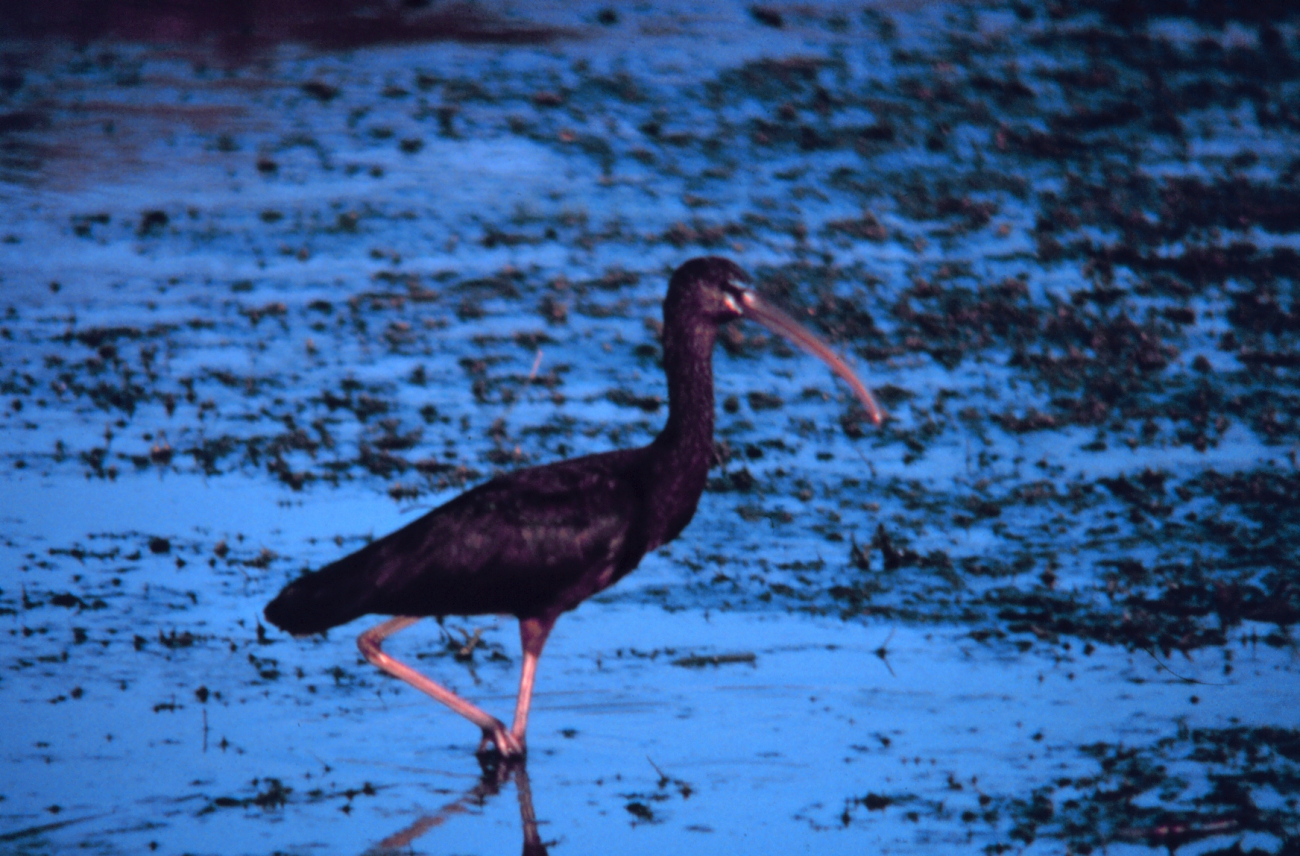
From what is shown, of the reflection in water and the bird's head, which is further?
the bird's head

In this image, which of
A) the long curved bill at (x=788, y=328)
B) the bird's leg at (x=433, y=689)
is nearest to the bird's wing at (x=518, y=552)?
the bird's leg at (x=433, y=689)

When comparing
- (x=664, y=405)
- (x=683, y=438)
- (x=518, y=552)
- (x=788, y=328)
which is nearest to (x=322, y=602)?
(x=518, y=552)

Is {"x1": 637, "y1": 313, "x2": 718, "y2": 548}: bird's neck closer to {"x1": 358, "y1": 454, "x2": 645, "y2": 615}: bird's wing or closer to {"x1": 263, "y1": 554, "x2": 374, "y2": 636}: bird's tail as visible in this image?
{"x1": 358, "y1": 454, "x2": 645, "y2": 615}: bird's wing

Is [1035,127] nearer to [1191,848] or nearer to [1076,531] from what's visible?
[1076,531]

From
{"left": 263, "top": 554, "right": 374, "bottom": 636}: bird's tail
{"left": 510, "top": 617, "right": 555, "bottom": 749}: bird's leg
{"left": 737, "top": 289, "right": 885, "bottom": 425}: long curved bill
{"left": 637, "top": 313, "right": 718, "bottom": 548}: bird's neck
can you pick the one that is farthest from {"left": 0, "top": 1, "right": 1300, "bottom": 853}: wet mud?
{"left": 737, "top": 289, "right": 885, "bottom": 425}: long curved bill

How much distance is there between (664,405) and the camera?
10.6m

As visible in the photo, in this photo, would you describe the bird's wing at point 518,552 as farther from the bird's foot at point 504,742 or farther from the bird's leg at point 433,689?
the bird's foot at point 504,742

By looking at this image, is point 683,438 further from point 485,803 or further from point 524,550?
point 485,803

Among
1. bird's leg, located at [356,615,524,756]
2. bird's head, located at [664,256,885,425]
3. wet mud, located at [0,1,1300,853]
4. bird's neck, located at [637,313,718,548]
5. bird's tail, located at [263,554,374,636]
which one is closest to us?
wet mud, located at [0,1,1300,853]

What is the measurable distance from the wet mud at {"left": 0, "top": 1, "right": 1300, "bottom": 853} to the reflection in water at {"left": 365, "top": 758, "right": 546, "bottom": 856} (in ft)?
0.07

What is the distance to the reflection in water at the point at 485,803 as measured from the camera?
567 cm

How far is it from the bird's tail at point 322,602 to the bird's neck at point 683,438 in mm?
1051

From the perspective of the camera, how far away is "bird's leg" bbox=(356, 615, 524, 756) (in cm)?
633

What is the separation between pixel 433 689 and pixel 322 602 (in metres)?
0.49
